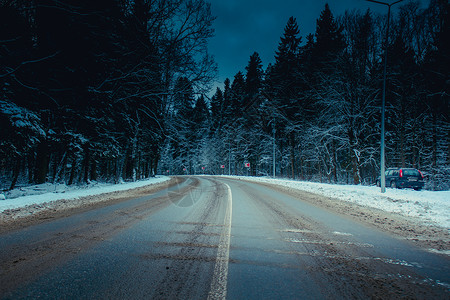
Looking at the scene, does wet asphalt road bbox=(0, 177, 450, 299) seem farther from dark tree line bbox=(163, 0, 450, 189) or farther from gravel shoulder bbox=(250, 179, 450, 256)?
dark tree line bbox=(163, 0, 450, 189)

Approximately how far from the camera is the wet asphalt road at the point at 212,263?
7.82 feet

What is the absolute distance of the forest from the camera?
9.01 m

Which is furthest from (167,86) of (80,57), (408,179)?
(408,179)

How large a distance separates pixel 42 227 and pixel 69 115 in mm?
10916

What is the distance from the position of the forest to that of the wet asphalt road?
22.6ft

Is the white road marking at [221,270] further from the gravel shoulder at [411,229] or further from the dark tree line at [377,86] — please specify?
the dark tree line at [377,86]

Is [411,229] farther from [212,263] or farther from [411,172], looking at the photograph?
[411,172]

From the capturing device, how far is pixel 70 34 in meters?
8.65

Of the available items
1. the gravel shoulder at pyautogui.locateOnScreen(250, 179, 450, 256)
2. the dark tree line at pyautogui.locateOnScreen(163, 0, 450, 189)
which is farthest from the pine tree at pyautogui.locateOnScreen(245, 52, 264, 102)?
the gravel shoulder at pyautogui.locateOnScreen(250, 179, 450, 256)

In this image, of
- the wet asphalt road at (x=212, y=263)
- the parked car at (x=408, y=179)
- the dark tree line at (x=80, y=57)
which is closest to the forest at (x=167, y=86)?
the dark tree line at (x=80, y=57)

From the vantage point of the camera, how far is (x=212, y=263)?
3082 mm

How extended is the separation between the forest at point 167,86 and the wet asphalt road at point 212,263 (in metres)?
6.88

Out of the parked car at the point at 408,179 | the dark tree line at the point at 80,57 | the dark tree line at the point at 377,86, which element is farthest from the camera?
the dark tree line at the point at 377,86

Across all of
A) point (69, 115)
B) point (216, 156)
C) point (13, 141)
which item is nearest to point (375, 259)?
point (13, 141)
